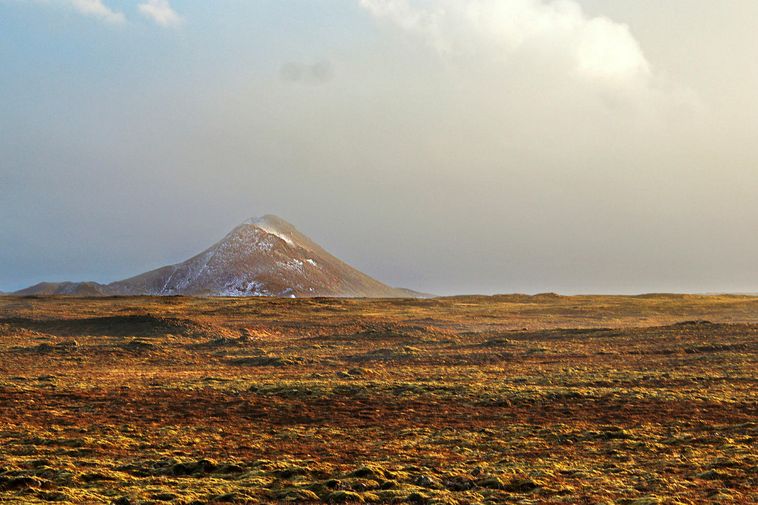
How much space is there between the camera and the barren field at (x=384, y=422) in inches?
566

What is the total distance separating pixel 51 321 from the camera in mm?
64250

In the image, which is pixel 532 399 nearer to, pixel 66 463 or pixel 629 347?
pixel 66 463

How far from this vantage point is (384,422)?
22.2 meters

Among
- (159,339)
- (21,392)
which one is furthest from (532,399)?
(159,339)

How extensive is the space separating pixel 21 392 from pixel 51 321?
132 ft

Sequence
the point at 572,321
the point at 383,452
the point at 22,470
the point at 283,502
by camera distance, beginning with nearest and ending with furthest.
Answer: the point at 283,502 → the point at 22,470 → the point at 383,452 → the point at 572,321

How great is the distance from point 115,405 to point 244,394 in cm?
502

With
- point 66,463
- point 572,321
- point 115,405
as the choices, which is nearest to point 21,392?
point 115,405

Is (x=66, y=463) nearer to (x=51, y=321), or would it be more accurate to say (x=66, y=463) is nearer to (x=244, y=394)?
(x=244, y=394)

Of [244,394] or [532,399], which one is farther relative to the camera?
[244,394]

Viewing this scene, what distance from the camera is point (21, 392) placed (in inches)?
1094

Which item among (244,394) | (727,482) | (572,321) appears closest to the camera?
(727,482)

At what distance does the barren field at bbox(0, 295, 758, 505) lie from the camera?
14367 millimetres

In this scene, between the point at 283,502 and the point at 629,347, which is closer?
the point at 283,502
